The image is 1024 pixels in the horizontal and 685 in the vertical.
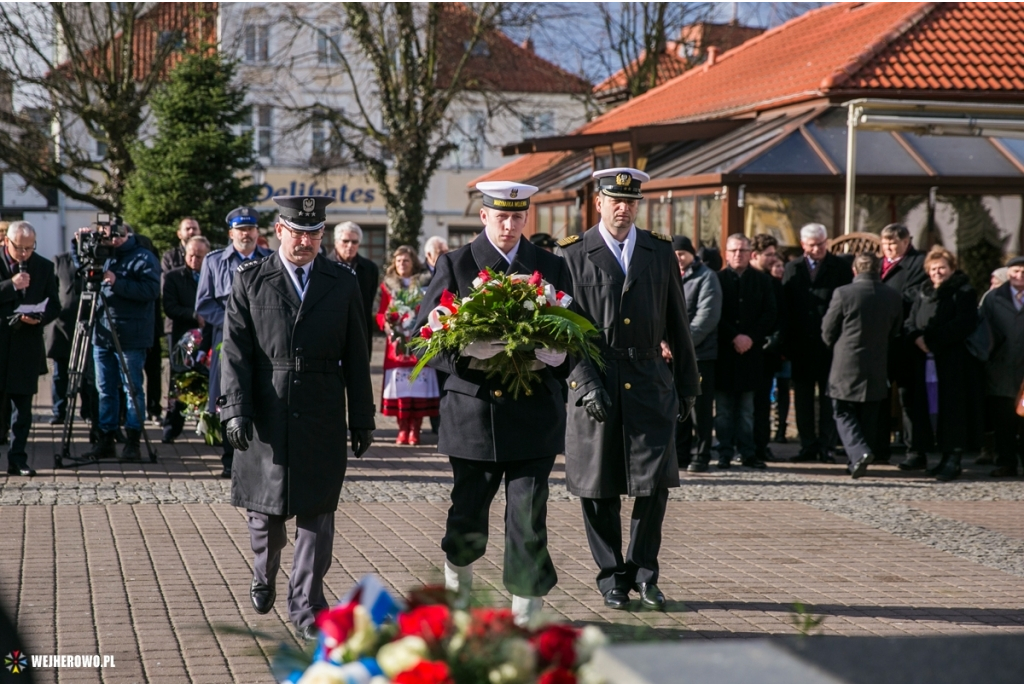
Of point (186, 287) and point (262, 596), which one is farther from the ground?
point (186, 287)

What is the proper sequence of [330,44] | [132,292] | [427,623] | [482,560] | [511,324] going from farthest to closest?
1. [330,44]
2. [132,292]
3. [482,560]
4. [511,324]
5. [427,623]

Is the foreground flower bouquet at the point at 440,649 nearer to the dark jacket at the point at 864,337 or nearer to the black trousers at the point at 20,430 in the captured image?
the black trousers at the point at 20,430

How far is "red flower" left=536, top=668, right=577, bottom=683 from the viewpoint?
6.64ft

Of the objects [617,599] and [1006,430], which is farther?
[1006,430]

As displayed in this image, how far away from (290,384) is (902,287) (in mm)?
7745

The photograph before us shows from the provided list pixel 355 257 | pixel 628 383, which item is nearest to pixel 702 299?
pixel 355 257

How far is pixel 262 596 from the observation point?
5.62 meters

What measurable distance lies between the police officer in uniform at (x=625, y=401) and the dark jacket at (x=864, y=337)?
500cm

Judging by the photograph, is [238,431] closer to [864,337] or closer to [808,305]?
[864,337]

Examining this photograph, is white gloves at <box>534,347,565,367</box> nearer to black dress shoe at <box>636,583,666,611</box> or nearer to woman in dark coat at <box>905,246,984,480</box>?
black dress shoe at <box>636,583,666,611</box>

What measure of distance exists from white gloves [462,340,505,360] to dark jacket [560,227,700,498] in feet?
3.07

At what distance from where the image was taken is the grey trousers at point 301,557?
17.8ft

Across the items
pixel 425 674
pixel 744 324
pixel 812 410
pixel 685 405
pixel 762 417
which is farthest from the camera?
pixel 812 410

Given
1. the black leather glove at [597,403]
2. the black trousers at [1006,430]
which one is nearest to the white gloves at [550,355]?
the black leather glove at [597,403]
